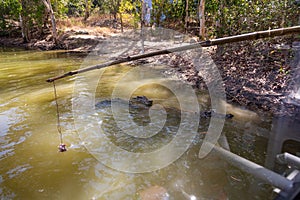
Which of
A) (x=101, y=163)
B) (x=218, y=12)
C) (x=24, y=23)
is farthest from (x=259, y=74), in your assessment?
(x=24, y=23)

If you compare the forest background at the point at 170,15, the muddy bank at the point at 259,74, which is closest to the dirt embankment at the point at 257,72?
the muddy bank at the point at 259,74

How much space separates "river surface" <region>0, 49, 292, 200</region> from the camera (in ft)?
8.51

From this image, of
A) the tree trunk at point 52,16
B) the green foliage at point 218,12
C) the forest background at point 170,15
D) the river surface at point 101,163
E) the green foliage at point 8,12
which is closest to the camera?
the river surface at point 101,163

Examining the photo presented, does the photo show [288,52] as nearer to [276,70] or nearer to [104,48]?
[276,70]

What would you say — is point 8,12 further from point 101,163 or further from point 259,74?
point 101,163

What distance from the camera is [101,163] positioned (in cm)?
315

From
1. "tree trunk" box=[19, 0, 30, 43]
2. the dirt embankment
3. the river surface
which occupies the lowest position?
the river surface

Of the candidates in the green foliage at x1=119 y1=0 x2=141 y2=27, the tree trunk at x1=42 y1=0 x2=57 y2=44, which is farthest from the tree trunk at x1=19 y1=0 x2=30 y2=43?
the green foliage at x1=119 y1=0 x2=141 y2=27

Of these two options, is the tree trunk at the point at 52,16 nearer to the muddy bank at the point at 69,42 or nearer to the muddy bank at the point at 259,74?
the muddy bank at the point at 69,42

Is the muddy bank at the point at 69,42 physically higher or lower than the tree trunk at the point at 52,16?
lower

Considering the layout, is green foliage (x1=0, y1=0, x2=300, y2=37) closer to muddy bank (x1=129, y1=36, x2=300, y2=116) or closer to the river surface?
muddy bank (x1=129, y1=36, x2=300, y2=116)

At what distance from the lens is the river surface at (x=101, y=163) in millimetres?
2594

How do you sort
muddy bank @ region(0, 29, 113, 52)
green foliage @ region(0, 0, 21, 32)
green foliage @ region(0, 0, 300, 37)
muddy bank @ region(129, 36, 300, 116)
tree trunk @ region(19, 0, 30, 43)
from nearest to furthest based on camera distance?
muddy bank @ region(129, 36, 300, 116)
green foliage @ region(0, 0, 300, 37)
muddy bank @ region(0, 29, 113, 52)
green foliage @ region(0, 0, 21, 32)
tree trunk @ region(19, 0, 30, 43)

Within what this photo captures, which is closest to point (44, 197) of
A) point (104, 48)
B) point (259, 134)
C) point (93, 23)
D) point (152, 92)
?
point (259, 134)
